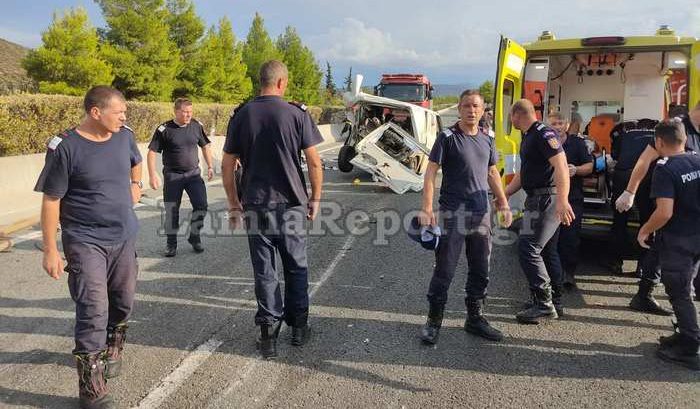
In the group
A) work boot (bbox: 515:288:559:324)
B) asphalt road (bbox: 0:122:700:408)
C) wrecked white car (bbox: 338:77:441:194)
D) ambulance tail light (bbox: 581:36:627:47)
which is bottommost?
asphalt road (bbox: 0:122:700:408)

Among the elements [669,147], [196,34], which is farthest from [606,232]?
[196,34]

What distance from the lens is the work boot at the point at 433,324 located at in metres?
3.91

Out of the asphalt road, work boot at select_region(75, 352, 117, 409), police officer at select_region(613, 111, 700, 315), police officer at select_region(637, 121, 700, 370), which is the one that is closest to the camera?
work boot at select_region(75, 352, 117, 409)

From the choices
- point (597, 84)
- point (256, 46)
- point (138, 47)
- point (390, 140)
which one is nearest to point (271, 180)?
point (597, 84)

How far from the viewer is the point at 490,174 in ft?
13.6

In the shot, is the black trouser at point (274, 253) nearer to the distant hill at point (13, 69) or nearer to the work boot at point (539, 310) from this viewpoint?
the work boot at point (539, 310)

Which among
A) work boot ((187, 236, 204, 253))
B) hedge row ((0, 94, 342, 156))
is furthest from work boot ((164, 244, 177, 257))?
hedge row ((0, 94, 342, 156))

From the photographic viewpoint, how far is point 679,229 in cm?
359

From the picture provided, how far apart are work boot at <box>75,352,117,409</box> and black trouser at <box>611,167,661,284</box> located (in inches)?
165

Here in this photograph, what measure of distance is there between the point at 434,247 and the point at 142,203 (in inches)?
270

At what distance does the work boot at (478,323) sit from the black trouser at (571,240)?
1.49 m

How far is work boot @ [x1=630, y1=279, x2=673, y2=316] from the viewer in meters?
4.52

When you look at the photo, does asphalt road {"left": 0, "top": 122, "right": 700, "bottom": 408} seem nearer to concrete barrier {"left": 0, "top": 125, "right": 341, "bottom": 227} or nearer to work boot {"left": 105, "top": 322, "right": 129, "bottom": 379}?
work boot {"left": 105, "top": 322, "right": 129, "bottom": 379}

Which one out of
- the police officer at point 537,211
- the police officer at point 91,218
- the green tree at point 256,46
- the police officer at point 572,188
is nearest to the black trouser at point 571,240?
the police officer at point 572,188
